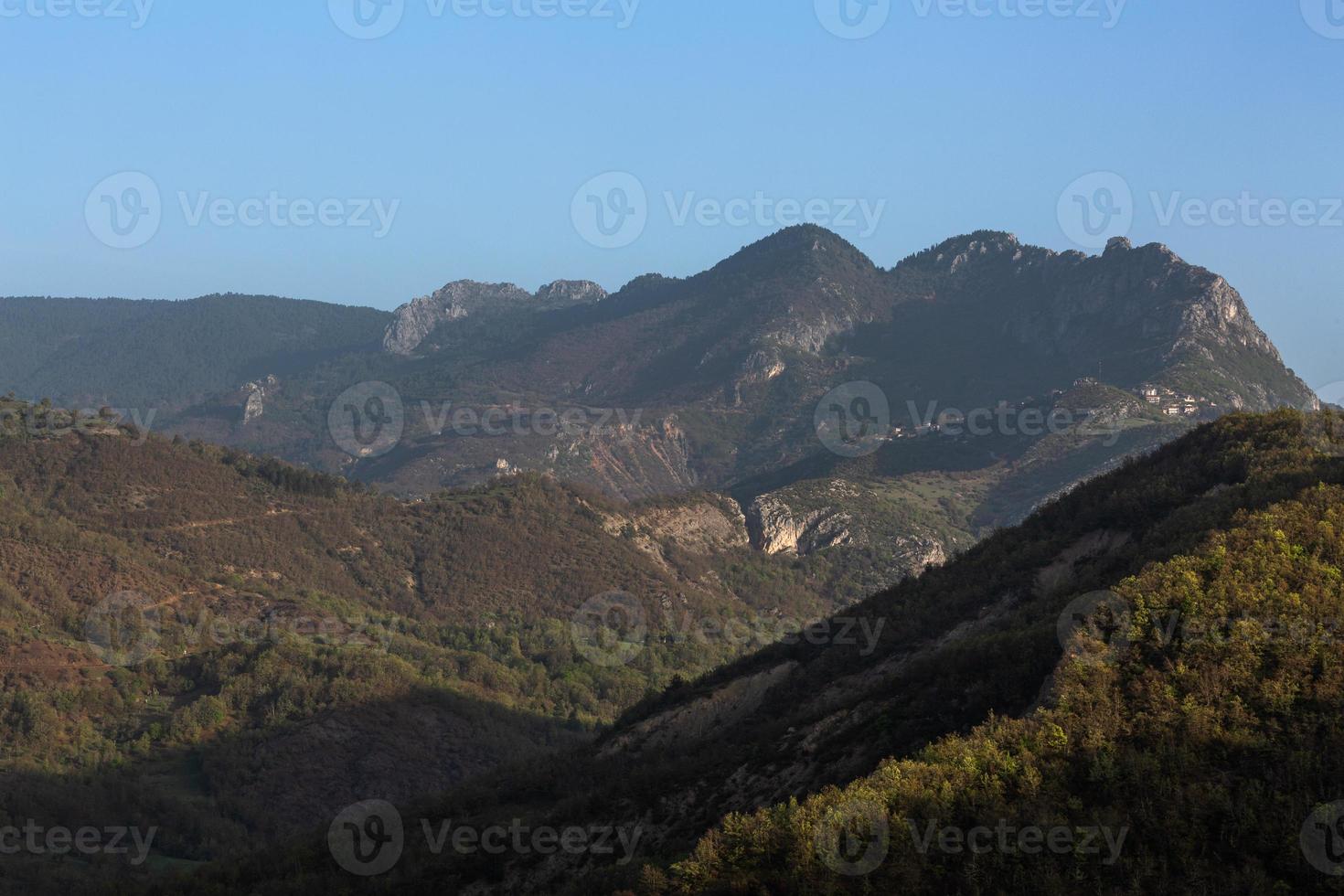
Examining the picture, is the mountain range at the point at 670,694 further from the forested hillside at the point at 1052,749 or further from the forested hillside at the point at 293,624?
the forested hillside at the point at 293,624

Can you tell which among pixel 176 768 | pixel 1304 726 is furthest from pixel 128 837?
pixel 1304 726

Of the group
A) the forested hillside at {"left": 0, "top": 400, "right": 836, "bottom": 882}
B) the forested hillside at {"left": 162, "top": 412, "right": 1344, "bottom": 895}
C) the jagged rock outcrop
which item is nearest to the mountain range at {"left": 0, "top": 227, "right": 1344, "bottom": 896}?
the forested hillside at {"left": 162, "top": 412, "right": 1344, "bottom": 895}

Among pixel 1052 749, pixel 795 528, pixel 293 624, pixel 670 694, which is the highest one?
pixel 795 528

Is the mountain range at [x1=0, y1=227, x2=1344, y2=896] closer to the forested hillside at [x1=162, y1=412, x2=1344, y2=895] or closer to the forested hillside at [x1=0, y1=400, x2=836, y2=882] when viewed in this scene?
the forested hillside at [x1=162, y1=412, x2=1344, y2=895]

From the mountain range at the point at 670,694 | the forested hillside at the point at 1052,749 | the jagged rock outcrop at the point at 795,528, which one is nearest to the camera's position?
the forested hillside at the point at 1052,749

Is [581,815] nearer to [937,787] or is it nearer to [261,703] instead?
[937,787]

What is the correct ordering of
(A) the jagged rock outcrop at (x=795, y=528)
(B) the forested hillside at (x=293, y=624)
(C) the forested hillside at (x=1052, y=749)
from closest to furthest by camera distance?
(C) the forested hillside at (x=1052, y=749) → (B) the forested hillside at (x=293, y=624) → (A) the jagged rock outcrop at (x=795, y=528)

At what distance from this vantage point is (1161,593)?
98.6 ft

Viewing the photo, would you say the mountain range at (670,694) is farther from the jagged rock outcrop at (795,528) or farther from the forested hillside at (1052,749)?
the jagged rock outcrop at (795,528)

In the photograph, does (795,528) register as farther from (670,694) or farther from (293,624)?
(670,694)

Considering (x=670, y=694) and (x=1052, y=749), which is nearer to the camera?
(x=1052, y=749)

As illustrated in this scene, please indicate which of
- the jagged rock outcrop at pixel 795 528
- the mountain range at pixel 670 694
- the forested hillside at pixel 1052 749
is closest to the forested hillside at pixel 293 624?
the mountain range at pixel 670 694

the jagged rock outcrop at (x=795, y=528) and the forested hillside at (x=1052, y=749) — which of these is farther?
the jagged rock outcrop at (x=795, y=528)

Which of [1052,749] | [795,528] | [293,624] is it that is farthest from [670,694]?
[795,528]
